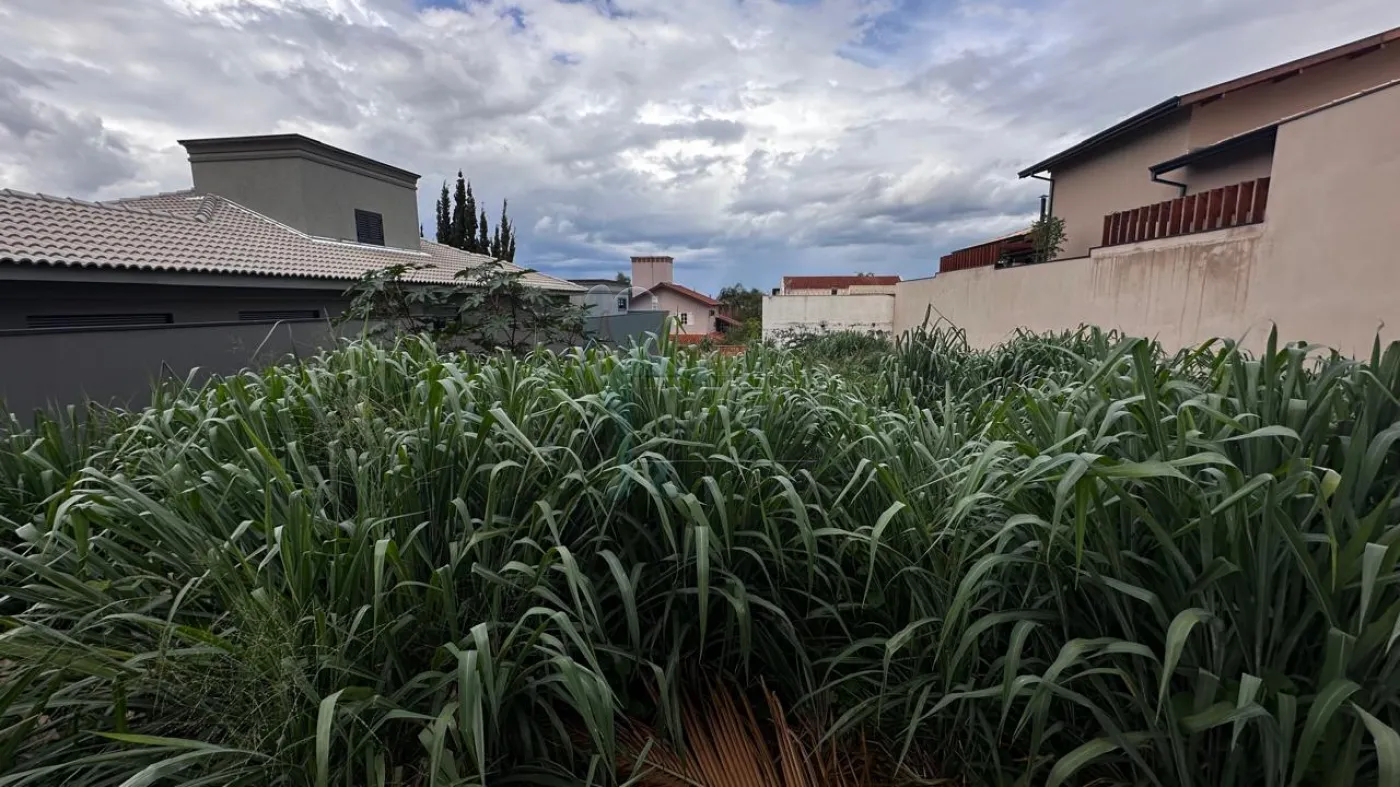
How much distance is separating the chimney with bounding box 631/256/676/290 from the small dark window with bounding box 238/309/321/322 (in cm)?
2353

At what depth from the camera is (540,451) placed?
60.7 inches

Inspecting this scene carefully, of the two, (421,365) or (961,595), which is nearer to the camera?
(961,595)

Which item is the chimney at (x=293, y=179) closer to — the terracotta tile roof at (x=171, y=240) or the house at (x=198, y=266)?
the house at (x=198, y=266)

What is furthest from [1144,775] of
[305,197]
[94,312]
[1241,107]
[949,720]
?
[305,197]

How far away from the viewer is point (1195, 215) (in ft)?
22.0

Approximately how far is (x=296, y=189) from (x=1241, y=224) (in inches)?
739

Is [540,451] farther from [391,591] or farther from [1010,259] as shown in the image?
[1010,259]

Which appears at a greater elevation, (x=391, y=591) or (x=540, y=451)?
(x=540, y=451)

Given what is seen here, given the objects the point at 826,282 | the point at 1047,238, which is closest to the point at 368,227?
the point at 1047,238

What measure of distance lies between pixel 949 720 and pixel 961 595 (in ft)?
1.57

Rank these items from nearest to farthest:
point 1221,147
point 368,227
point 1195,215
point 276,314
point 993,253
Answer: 1. point 1195,215
2. point 1221,147
3. point 276,314
4. point 993,253
5. point 368,227

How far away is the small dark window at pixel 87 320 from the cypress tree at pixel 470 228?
20328 millimetres

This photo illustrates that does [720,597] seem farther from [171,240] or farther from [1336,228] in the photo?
[171,240]

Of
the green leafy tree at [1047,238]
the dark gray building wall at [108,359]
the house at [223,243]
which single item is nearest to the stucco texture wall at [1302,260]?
the green leafy tree at [1047,238]
